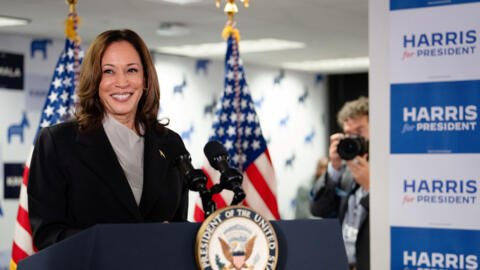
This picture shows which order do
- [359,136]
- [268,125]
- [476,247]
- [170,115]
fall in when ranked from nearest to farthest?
1. [476,247]
2. [359,136]
3. [170,115]
4. [268,125]

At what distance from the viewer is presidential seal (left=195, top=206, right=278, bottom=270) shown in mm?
1172

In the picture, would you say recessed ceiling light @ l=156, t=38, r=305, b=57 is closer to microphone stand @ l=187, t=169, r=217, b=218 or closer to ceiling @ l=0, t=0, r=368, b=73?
ceiling @ l=0, t=0, r=368, b=73

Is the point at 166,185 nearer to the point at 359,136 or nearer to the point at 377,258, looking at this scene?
the point at 377,258

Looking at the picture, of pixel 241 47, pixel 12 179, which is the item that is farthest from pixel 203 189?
pixel 241 47

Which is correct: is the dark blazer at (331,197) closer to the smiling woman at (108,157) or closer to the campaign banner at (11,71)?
the smiling woman at (108,157)

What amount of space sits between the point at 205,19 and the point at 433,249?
3.83m

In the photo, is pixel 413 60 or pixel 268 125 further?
pixel 268 125

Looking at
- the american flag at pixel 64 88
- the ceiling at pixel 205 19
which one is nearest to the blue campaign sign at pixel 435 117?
the american flag at pixel 64 88

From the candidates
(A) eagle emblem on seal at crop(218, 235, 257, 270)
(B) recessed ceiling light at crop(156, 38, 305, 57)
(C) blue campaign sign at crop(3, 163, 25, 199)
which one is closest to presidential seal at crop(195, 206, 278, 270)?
(A) eagle emblem on seal at crop(218, 235, 257, 270)

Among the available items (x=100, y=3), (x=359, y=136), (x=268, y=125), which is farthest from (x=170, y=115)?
(x=359, y=136)

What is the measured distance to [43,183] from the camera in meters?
1.63

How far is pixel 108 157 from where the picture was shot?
1.67m

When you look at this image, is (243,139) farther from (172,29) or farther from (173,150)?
(172,29)

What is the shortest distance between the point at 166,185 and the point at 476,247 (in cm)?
121
